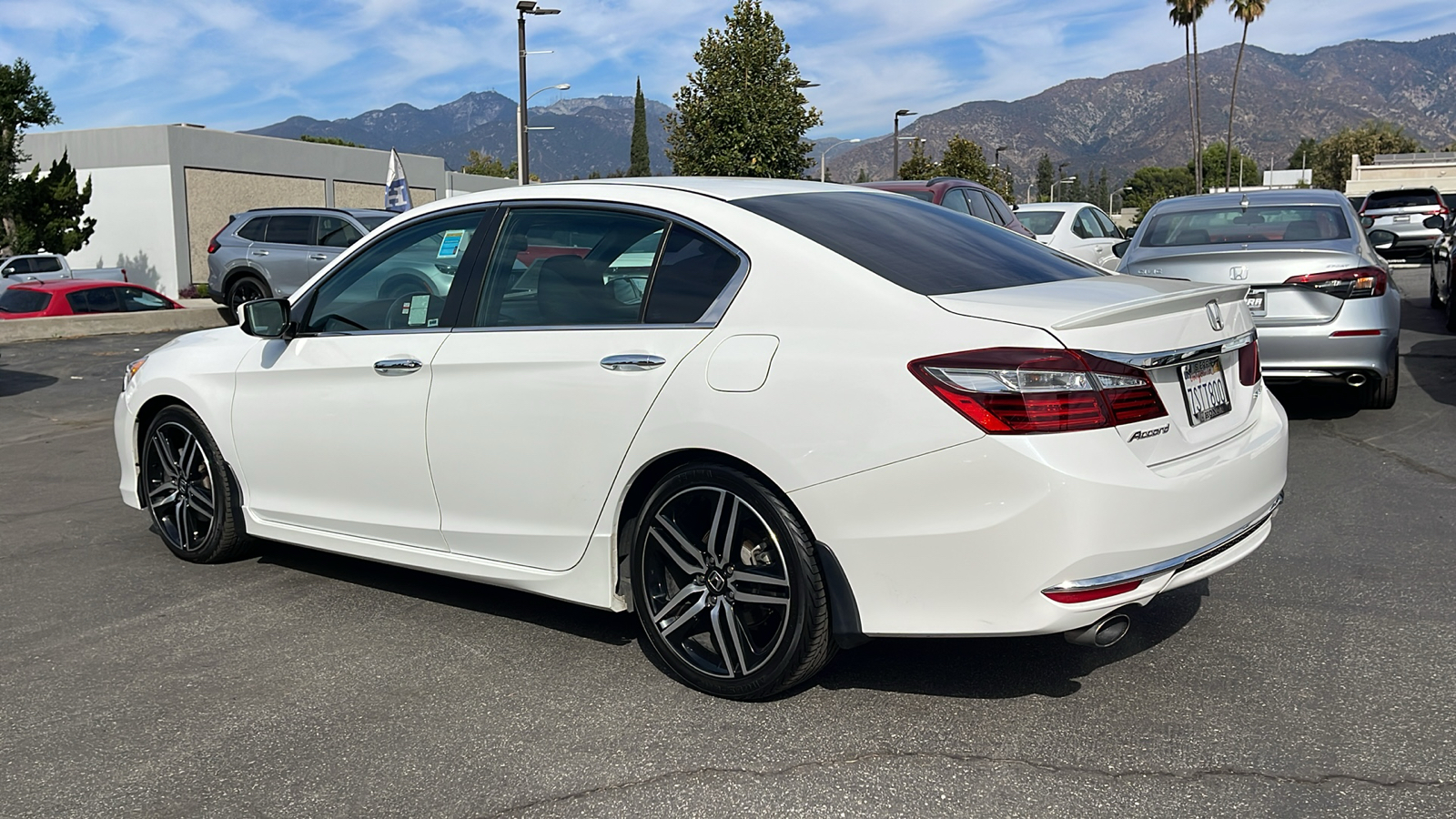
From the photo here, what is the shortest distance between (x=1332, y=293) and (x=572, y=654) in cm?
591

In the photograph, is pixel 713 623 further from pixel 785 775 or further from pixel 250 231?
pixel 250 231

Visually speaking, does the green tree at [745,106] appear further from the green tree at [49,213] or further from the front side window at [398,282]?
the front side window at [398,282]

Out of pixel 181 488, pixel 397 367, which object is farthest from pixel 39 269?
pixel 397 367

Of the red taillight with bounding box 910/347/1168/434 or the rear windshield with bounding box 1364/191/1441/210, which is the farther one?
the rear windshield with bounding box 1364/191/1441/210

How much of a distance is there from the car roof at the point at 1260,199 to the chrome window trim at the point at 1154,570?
19.8 ft

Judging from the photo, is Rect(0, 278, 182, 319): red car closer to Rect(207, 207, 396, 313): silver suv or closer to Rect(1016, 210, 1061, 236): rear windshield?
Rect(207, 207, 396, 313): silver suv

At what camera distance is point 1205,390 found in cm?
373

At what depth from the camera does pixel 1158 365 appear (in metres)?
3.48

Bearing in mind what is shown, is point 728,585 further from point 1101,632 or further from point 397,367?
point 397,367

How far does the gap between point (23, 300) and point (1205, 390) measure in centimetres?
2183

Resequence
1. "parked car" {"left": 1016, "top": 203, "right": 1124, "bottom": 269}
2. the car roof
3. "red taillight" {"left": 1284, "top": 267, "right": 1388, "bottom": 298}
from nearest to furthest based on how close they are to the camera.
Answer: "red taillight" {"left": 1284, "top": 267, "right": 1388, "bottom": 298}
the car roof
"parked car" {"left": 1016, "top": 203, "right": 1124, "bottom": 269}

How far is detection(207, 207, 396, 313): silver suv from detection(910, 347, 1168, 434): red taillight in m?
17.3

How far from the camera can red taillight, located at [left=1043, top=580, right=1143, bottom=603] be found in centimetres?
328

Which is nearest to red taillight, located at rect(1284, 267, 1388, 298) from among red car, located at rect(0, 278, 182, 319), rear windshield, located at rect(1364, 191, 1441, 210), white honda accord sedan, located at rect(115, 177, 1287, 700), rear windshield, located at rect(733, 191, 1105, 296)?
rear windshield, located at rect(733, 191, 1105, 296)
